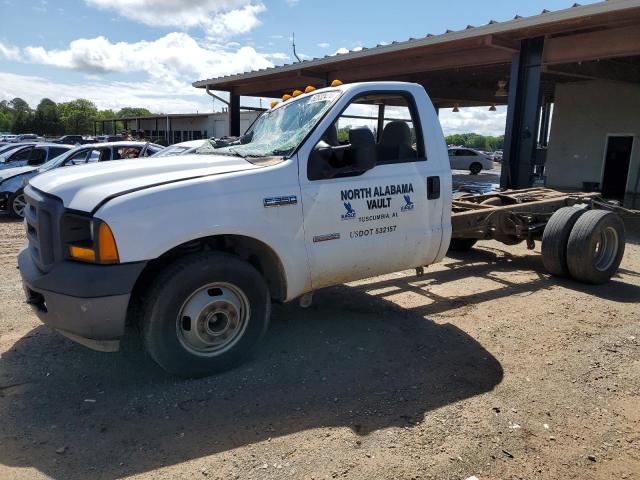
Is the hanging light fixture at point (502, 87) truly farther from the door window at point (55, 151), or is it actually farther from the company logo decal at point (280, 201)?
the company logo decal at point (280, 201)

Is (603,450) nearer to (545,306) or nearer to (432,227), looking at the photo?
(432,227)

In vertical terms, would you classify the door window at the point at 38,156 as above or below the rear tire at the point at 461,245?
above

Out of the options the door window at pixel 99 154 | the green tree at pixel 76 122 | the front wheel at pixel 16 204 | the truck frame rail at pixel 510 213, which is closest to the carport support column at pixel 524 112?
the truck frame rail at pixel 510 213

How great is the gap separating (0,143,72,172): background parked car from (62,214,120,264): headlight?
37.5 feet

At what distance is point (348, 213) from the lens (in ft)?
13.6

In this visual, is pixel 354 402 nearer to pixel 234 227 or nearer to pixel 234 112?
pixel 234 227

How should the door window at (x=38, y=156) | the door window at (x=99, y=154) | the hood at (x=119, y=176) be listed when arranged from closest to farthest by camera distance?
the hood at (x=119, y=176) < the door window at (x=99, y=154) < the door window at (x=38, y=156)

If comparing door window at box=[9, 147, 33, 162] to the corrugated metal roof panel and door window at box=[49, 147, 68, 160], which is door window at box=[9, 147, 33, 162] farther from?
the corrugated metal roof panel

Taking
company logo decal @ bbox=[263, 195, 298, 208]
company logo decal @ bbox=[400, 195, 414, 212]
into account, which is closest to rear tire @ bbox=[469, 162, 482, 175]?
company logo decal @ bbox=[400, 195, 414, 212]

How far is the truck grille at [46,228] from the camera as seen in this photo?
3.40 metres

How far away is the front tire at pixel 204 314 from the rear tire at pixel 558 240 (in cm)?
424

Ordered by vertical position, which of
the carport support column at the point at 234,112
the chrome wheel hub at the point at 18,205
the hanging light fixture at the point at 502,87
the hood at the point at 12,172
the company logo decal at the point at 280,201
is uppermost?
the hanging light fixture at the point at 502,87

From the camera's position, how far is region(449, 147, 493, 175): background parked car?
33.0 metres

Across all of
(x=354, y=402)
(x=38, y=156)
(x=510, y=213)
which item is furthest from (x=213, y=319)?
(x=38, y=156)
